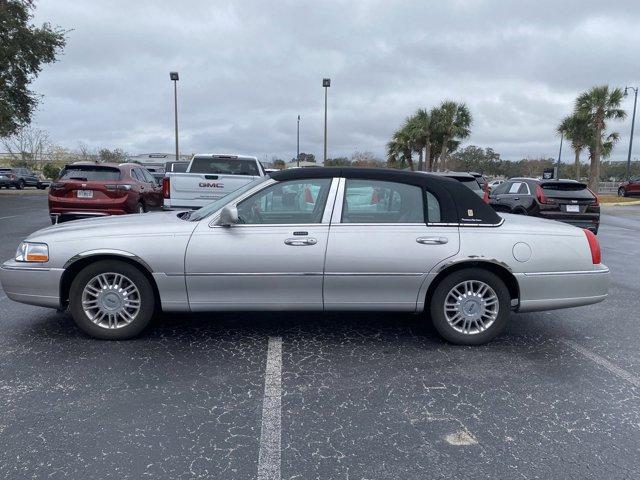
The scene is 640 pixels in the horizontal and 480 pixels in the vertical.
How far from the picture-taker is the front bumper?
418 cm

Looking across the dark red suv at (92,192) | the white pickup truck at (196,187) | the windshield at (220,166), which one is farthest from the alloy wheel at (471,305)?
the dark red suv at (92,192)

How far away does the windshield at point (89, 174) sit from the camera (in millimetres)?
10016

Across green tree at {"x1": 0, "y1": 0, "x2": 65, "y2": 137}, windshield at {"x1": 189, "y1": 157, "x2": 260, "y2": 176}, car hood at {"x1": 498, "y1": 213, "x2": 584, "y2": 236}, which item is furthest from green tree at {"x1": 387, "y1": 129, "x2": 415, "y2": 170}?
car hood at {"x1": 498, "y1": 213, "x2": 584, "y2": 236}

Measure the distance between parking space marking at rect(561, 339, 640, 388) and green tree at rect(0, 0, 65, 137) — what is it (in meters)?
26.1

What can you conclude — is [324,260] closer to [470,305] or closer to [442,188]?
[442,188]

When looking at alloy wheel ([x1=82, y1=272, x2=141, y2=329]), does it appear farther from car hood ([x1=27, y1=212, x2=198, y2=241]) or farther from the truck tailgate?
the truck tailgate

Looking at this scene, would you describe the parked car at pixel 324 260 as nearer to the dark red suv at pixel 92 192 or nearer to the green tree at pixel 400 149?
the dark red suv at pixel 92 192

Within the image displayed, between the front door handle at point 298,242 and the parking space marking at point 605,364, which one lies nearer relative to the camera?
the parking space marking at point 605,364

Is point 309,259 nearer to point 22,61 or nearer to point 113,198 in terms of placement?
point 113,198

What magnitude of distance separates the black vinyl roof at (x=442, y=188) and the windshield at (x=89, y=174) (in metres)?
6.99

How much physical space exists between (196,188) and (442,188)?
20.8 ft

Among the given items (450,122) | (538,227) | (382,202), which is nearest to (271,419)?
(382,202)

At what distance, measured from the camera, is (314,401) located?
10.9 ft

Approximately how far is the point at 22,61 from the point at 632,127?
40600 mm
